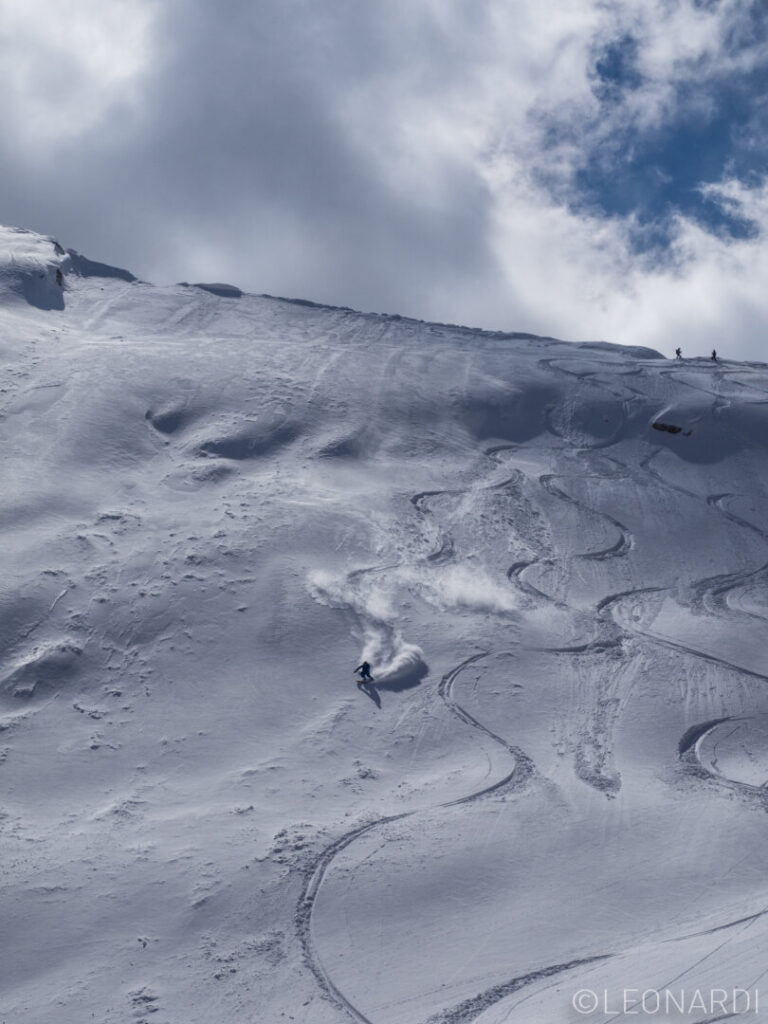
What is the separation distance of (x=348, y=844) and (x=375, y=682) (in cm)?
416

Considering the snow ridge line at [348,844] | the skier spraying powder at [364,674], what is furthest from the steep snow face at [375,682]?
the skier spraying powder at [364,674]

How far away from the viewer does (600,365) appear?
108ft

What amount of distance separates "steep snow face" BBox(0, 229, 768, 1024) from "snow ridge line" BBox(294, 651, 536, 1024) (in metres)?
0.05

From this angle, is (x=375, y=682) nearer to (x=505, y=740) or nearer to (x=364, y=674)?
(x=364, y=674)

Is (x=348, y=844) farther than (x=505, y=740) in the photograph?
No

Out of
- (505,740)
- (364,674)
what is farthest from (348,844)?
(364,674)

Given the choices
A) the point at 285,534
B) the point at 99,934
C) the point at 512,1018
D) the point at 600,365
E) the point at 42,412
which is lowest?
the point at 512,1018

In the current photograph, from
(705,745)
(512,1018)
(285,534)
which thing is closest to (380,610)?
(285,534)

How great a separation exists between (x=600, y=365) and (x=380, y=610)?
14.9 meters

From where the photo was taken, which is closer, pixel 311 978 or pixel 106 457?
pixel 311 978

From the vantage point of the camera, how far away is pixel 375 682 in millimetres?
18703

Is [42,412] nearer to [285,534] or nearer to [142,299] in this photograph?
[285,534]

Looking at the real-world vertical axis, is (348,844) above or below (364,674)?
A: below

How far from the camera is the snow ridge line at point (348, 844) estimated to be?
12.6 m
